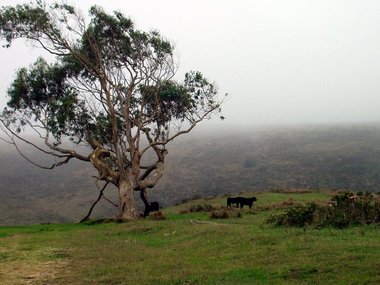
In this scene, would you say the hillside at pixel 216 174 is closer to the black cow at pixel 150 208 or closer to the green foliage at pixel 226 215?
the black cow at pixel 150 208

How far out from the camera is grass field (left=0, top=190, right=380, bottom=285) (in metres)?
12.3

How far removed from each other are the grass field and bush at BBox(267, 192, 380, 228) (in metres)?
1.05

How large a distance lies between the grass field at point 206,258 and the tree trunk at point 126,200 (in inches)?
444

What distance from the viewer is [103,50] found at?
3941 cm

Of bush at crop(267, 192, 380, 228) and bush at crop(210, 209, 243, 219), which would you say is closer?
bush at crop(267, 192, 380, 228)

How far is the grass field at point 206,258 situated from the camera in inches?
483

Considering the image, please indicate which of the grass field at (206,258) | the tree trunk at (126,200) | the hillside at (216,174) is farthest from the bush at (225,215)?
the hillside at (216,174)

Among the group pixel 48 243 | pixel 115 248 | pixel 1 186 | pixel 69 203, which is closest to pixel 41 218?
pixel 69 203

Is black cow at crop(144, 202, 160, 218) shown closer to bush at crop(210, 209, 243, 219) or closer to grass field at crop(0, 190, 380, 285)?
bush at crop(210, 209, 243, 219)

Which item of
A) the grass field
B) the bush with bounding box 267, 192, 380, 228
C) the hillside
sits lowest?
the grass field

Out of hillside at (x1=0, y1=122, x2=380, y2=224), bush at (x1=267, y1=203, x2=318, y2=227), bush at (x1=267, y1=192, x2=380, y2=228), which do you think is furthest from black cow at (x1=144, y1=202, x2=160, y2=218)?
hillside at (x1=0, y1=122, x2=380, y2=224)

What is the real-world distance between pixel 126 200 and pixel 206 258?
819 inches

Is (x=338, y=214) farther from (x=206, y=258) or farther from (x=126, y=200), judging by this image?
(x=126, y=200)

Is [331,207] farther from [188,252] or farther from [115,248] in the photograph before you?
[115,248]
